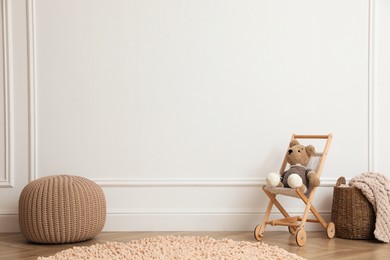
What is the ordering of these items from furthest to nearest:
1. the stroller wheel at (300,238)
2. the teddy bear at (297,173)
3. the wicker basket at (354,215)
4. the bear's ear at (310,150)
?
1. the bear's ear at (310,150)
2. the wicker basket at (354,215)
3. the teddy bear at (297,173)
4. the stroller wheel at (300,238)

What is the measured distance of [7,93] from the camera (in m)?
4.18

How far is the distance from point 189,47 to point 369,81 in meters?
1.35

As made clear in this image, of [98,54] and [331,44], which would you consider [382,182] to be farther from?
[98,54]

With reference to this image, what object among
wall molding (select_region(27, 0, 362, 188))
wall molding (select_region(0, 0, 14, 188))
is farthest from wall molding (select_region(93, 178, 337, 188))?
wall molding (select_region(0, 0, 14, 188))

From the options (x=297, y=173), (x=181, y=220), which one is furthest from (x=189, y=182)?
(x=297, y=173)

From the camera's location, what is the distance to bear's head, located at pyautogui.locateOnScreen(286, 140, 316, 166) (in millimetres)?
3918

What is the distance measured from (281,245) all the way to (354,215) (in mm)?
613

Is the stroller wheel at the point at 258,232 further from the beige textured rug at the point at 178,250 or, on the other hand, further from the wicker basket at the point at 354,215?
the wicker basket at the point at 354,215

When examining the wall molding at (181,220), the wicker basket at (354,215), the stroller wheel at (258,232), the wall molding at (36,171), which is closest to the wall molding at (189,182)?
the wall molding at (36,171)

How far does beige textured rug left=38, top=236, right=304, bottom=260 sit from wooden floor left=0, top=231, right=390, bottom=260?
6.9 inches

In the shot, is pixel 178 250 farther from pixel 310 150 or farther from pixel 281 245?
pixel 310 150

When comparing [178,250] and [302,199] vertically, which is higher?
[302,199]

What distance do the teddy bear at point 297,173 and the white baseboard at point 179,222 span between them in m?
0.44

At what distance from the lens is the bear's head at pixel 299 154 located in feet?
12.9
